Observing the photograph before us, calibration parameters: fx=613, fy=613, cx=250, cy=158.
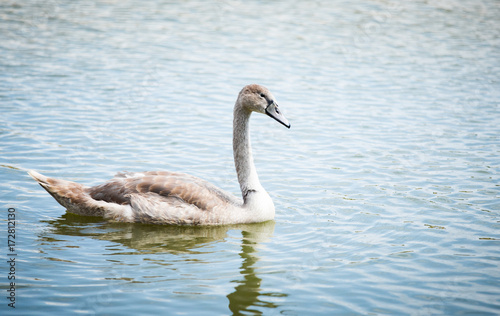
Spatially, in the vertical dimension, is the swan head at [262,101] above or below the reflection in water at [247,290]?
above

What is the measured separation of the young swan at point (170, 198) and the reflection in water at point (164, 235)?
113mm

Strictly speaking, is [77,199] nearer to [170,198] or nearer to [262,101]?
[170,198]

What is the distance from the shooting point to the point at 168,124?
46.2ft

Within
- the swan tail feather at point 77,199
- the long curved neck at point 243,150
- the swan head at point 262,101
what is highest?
the swan head at point 262,101

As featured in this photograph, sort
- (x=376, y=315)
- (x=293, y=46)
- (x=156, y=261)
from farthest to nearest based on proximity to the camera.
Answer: (x=293, y=46)
(x=156, y=261)
(x=376, y=315)

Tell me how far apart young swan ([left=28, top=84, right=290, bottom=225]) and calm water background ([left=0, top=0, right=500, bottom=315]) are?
0.21m

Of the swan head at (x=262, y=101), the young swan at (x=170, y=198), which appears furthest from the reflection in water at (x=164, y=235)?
the swan head at (x=262, y=101)

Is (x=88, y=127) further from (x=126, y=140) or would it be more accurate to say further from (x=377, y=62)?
(x=377, y=62)

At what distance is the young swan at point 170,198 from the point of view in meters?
9.34

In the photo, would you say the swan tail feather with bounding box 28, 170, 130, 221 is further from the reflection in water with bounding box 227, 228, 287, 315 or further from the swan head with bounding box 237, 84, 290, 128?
the swan head with bounding box 237, 84, 290, 128

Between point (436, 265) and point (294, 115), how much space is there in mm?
7435

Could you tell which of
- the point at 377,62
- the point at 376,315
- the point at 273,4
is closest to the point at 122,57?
the point at 377,62

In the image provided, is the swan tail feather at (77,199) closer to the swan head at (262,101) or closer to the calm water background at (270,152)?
the calm water background at (270,152)

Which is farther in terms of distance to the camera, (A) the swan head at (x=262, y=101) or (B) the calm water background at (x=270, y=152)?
(A) the swan head at (x=262, y=101)
